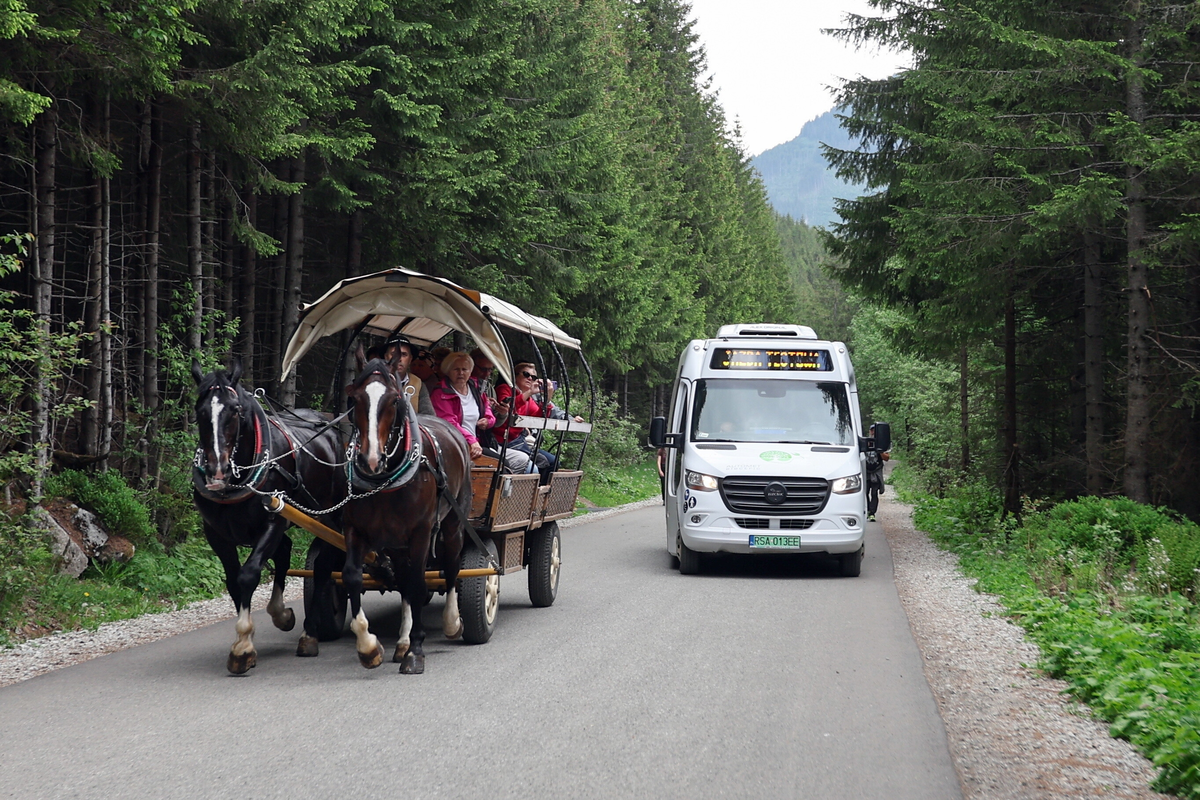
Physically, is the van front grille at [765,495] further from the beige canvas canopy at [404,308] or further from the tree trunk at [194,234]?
the tree trunk at [194,234]

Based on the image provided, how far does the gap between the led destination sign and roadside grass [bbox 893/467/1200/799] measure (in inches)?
132

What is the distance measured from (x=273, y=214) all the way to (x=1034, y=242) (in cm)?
1229

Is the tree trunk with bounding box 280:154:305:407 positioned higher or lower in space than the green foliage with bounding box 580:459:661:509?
higher

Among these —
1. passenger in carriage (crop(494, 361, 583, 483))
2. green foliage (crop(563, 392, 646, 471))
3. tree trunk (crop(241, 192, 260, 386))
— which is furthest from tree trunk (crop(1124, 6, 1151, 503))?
green foliage (crop(563, 392, 646, 471))

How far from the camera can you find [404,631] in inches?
304

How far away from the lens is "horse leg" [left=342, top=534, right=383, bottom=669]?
23.6 ft

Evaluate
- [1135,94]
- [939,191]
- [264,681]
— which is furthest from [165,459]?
[1135,94]

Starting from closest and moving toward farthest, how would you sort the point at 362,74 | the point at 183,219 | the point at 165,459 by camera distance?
the point at 362,74
the point at 165,459
the point at 183,219

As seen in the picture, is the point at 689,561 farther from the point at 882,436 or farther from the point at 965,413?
the point at 965,413

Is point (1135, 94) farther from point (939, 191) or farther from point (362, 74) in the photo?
point (362, 74)

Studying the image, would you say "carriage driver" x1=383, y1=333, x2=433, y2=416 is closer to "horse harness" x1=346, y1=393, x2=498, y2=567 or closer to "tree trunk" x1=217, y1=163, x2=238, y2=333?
"horse harness" x1=346, y1=393, x2=498, y2=567

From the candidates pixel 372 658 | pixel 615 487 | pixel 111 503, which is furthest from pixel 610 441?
pixel 372 658

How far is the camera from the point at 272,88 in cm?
1087

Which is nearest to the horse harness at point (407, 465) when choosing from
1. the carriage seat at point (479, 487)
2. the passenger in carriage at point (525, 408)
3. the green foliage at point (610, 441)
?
the carriage seat at point (479, 487)
